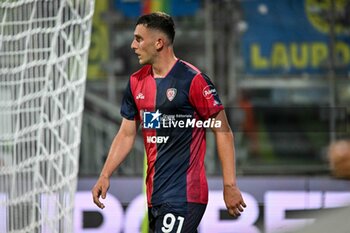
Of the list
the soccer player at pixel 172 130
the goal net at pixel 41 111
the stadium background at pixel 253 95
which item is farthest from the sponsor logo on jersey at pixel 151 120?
the stadium background at pixel 253 95

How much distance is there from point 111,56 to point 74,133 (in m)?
1.22

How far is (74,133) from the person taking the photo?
19.5ft

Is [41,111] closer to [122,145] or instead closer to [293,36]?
[122,145]

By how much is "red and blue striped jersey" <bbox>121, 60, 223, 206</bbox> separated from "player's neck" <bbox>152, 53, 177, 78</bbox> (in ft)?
0.07

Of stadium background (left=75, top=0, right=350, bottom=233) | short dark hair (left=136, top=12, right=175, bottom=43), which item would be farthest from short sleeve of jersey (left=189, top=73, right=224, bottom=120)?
stadium background (left=75, top=0, right=350, bottom=233)

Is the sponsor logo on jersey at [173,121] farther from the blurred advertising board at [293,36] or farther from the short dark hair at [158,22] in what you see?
the blurred advertising board at [293,36]

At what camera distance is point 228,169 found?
482cm

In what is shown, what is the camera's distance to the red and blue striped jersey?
15.7 feet

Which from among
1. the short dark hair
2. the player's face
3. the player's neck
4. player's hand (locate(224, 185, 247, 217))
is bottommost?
player's hand (locate(224, 185, 247, 217))

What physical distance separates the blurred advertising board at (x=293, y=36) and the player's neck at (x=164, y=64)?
86.1 inches

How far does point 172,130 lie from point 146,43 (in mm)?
455

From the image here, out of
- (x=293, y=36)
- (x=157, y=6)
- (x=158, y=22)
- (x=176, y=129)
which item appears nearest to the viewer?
(x=176, y=129)

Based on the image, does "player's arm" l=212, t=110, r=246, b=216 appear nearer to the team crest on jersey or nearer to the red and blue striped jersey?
the red and blue striped jersey

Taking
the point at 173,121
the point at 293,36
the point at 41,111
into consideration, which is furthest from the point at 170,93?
the point at 293,36
